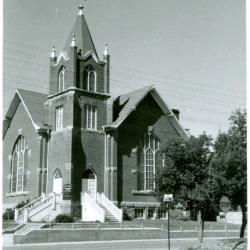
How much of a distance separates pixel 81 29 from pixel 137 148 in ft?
36.0

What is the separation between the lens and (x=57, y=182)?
3969 cm

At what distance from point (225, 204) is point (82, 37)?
22442 millimetres

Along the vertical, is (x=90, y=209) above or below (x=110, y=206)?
below

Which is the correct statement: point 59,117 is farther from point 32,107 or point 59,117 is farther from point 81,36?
point 81,36

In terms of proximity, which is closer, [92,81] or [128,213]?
[128,213]

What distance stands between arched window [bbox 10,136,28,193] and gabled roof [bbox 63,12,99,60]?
9.48 metres

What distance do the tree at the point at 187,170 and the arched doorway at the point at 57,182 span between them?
14363 millimetres

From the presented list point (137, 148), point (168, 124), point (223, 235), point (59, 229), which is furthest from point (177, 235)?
point (168, 124)

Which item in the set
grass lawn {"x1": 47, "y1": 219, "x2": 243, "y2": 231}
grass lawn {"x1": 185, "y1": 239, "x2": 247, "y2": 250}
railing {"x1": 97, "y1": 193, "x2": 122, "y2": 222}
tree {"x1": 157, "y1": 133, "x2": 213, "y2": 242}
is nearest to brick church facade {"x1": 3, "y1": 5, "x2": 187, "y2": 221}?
railing {"x1": 97, "y1": 193, "x2": 122, "y2": 222}

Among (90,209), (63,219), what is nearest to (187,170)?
(63,219)

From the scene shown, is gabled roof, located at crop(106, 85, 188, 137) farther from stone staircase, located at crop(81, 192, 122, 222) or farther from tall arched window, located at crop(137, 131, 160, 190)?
stone staircase, located at crop(81, 192, 122, 222)

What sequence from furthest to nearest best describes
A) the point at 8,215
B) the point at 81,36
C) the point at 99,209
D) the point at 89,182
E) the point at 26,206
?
the point at 81,36, the point at 89,182, the point at 8,215, the point at 26,206, the point at 99,209

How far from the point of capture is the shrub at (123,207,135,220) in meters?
39.8

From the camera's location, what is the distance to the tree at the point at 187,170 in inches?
992
